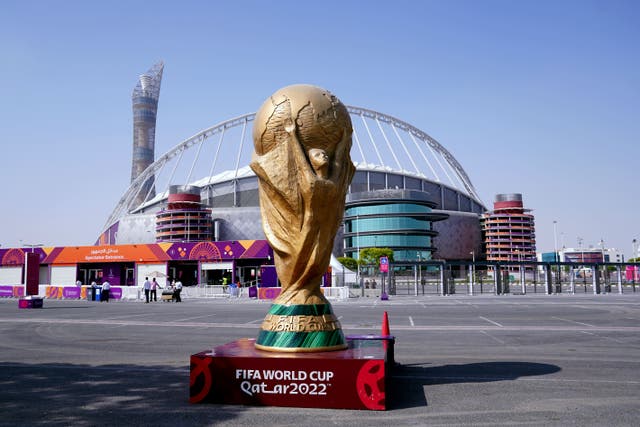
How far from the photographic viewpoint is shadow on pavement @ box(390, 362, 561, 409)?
748 centimetres

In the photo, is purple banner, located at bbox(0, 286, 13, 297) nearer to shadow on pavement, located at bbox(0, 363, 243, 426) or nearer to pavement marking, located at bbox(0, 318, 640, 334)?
pavement marking, located at bbox(0, 318, 640, 334)

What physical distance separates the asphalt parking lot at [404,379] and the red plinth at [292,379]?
0.58 ft

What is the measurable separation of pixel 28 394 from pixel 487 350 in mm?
9294

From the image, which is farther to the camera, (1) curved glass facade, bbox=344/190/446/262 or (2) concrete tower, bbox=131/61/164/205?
(2) concrete tower, bbox=131/61/164/205

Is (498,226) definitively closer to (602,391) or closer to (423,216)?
(423,216)

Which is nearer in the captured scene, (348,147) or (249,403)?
(249,403)

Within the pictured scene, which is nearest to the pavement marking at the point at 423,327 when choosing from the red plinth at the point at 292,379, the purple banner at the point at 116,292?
the red plinth at the point at 292,379

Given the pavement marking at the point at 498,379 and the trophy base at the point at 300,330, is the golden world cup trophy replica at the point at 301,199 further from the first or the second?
the pavement marking at the point at 498,379

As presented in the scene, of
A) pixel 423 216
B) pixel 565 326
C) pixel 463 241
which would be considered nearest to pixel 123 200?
pixel 423 216

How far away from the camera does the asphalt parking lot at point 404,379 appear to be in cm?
632

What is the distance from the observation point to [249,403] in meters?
6.97

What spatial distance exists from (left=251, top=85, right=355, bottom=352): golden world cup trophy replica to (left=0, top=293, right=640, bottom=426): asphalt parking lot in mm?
1398

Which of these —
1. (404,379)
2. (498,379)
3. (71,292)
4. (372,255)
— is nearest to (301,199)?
(404,379)

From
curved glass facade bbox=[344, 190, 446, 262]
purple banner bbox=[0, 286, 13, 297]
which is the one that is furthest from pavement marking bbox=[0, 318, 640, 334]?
curved glass facade bbox=[344, 190, 446, 262]
